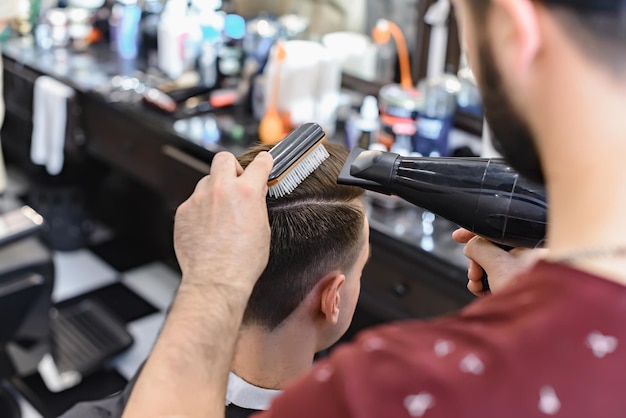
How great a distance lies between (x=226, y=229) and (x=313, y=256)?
17.5 inches

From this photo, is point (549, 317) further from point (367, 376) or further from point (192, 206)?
point (192, 206)

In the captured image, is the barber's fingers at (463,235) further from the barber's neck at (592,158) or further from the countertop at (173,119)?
the countertop at (173,119)

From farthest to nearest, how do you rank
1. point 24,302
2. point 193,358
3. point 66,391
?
point 66,391, point 24,302, point 193,358

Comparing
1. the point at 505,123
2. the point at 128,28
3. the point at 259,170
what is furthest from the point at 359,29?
the point at 505,123

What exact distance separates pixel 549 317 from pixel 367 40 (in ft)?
7.85

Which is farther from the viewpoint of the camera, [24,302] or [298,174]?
[24,302]

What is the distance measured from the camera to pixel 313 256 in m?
1.36

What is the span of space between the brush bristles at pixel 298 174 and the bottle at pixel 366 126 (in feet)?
4.29

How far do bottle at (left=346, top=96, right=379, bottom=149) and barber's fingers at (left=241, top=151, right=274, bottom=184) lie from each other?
1577mm

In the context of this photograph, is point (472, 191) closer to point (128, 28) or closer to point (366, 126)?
point (366, 126)

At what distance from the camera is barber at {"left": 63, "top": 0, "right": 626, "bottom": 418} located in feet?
1.93

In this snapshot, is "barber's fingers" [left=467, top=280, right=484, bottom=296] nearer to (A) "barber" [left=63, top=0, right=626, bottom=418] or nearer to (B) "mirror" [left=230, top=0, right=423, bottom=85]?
(A) "barber" [left=63, top=0, right=626, bottom=418]

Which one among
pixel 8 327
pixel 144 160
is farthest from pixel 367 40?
pixel 8 327

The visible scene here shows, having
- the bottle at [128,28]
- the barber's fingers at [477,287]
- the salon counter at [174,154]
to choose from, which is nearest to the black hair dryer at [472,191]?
the barber's fingers at [477,287]
